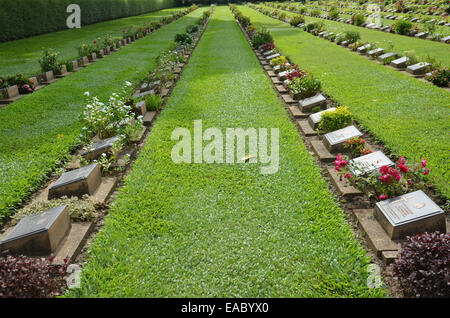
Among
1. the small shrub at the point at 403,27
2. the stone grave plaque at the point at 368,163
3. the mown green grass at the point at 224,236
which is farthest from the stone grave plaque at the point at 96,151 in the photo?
the small shrub at the point at 403,27

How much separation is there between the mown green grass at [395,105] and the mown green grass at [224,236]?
1693 mm

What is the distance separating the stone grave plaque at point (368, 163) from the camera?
4.23 m

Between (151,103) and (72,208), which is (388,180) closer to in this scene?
(72,208)

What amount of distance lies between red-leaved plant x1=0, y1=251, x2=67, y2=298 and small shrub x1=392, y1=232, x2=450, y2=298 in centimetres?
306

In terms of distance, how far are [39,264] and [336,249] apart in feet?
9.39

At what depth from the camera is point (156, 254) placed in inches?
130

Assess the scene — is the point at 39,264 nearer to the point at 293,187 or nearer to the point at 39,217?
the point at 39,217

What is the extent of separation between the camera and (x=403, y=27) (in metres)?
17.7

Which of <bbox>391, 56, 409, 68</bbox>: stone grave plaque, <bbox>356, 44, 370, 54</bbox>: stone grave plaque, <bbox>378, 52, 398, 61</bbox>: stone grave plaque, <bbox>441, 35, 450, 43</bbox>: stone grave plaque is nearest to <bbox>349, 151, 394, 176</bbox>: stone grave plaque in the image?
<bbox>391, 56, 409, 68</bbox>: stone grave plaque

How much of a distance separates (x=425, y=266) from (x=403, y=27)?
19025 millimetres

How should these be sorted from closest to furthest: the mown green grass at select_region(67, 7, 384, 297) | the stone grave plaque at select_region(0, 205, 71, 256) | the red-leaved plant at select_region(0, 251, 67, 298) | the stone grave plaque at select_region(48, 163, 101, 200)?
the red-leaved plant at select_region(0, 251, 67, 298) → the mown green grass at select_region(67, 7, 384, 297) → the stone grave plaque at select_region(0, 205, 71, 256) → the stone grave plaque at select_region(48, 163, 101, 200)

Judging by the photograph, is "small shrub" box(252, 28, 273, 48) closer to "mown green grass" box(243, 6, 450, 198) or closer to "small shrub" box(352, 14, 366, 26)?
"mown green grass" box(243, 6, 450, 198)

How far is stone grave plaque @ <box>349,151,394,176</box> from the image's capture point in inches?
166

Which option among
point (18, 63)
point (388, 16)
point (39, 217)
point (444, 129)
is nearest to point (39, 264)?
point (39, 217)
